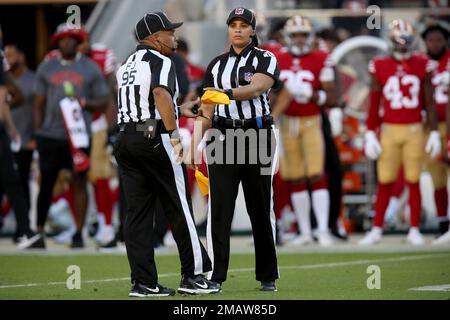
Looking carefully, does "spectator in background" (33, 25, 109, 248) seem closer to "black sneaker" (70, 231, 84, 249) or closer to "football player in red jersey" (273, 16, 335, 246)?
"black sneaker" (70, 231, 84, 249)

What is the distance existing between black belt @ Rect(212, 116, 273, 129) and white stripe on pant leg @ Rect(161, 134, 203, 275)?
55 centimetres

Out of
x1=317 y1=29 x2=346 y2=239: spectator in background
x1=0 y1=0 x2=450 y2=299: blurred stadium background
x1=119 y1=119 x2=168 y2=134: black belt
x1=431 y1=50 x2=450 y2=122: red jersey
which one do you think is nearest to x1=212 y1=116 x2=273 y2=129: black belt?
x1=119 y1=119 x2=168 y2=134: black belt

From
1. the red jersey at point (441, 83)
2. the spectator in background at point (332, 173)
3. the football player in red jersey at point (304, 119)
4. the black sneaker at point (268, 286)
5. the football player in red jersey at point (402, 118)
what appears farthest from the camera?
the spectator in background at point (332, 173)

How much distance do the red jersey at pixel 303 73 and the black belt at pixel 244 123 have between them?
4853 mm

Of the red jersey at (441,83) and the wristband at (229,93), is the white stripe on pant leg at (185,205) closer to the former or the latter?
the wristband at (229,93)

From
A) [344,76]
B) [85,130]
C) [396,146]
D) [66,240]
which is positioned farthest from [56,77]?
[344,76]

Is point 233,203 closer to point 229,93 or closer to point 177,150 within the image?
point 177,150

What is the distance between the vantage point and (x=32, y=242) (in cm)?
1337

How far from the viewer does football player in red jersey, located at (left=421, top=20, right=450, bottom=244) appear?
573 inches

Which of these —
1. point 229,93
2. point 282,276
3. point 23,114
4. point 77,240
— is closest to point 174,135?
point 229,93

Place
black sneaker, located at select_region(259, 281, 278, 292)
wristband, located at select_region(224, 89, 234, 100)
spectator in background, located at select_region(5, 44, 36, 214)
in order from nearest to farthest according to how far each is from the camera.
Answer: wristband, located at select_region(224, 89, 234, 100)
black sneaker, located at select_region(259, 281, 278, 292)
spectator in background, located at select_region(5, 44, 36, 214)

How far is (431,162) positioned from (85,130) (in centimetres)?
391

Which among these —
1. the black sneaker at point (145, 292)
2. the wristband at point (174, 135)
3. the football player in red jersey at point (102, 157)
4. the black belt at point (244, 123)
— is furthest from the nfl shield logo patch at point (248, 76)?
the football player in red jersey at point (102, 157)

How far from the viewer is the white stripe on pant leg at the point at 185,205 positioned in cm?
913
